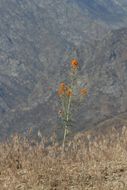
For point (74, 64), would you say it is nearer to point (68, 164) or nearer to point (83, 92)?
point (83, 92)

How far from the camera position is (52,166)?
835 cm

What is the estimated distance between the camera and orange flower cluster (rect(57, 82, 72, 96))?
620 inches

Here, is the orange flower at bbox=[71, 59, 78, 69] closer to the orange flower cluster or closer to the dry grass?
the orange flower cluster

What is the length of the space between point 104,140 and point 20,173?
166 cm

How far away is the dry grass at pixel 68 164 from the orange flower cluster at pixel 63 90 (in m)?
5.98

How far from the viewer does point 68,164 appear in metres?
8.77

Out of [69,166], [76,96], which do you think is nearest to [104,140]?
[69,166]

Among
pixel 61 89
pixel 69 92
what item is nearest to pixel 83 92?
pixel 61 89

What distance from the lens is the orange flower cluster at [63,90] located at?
1574 cm

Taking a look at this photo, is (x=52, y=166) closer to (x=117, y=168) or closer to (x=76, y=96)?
(x=117, y=168)

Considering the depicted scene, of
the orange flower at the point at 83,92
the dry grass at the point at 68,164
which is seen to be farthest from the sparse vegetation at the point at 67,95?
the dry grass at the point at 68,164

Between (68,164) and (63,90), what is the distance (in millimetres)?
7382

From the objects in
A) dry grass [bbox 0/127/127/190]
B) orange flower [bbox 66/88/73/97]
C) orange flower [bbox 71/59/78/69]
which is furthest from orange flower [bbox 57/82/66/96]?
dry grass [bbox 0/127/127/190]

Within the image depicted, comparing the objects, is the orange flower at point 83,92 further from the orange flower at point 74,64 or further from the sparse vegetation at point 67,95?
the orange flower at point 74,64
